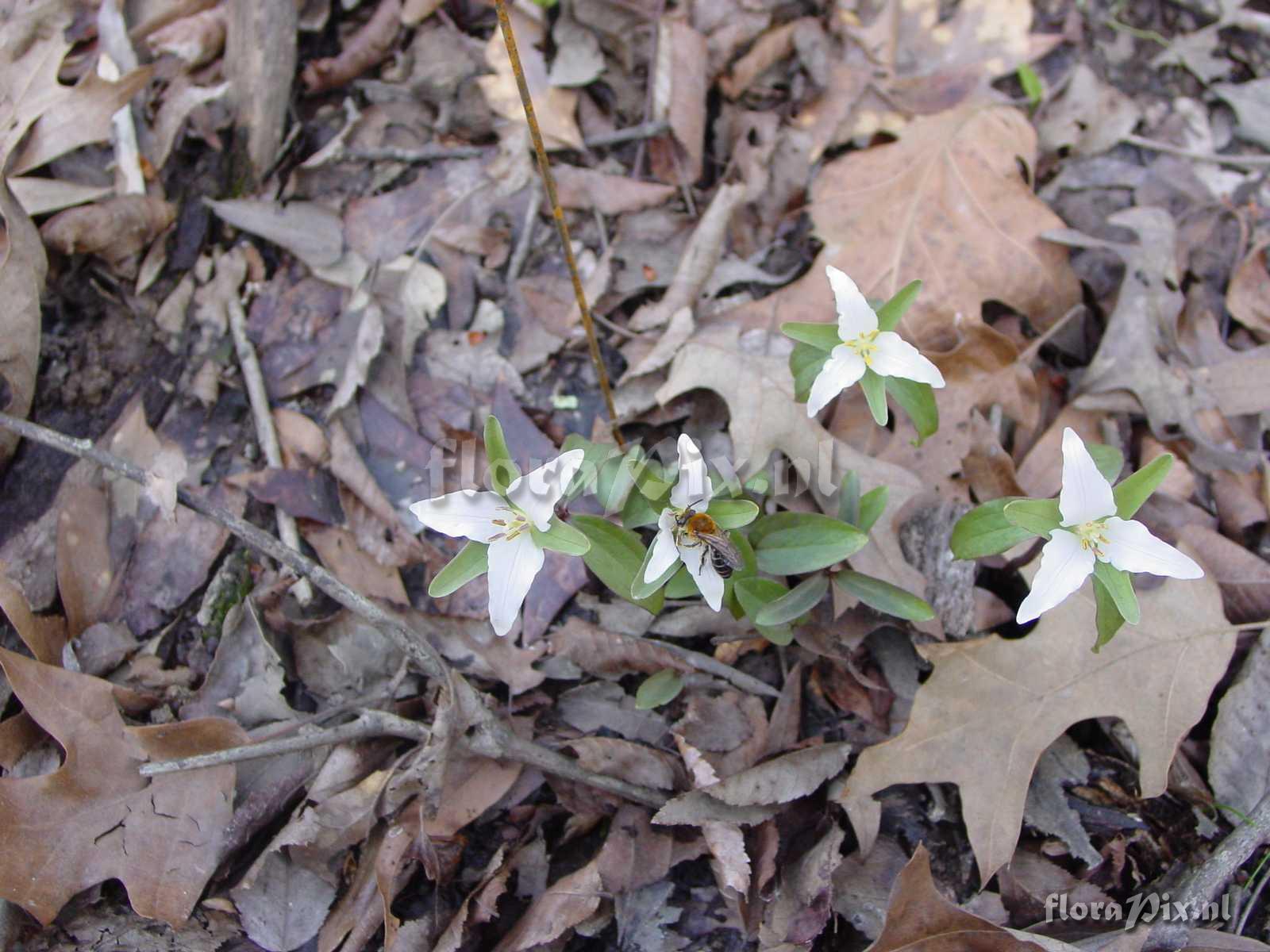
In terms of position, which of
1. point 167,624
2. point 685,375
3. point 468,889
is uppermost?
point 685,375

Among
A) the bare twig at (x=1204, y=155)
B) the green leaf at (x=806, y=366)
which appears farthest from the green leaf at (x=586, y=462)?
the bare twig at (x=1204, y=155)

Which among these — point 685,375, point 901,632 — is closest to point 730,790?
point 901,632

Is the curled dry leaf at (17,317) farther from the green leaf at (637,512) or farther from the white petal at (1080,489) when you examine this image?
the white petal at (1080,489)

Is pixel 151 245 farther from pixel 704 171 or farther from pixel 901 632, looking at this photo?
pixel 901 632

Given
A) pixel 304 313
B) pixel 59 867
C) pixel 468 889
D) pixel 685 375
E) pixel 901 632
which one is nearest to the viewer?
pixel 59 867

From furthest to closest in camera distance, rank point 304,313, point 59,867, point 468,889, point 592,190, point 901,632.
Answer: point 592,190 < point 304,313 < point 901,632 < point 468,889 < point 59,867

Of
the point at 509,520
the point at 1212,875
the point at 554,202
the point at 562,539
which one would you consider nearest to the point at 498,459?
the point at 509,520

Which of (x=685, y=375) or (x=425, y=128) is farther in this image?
(x=425, y=128)
